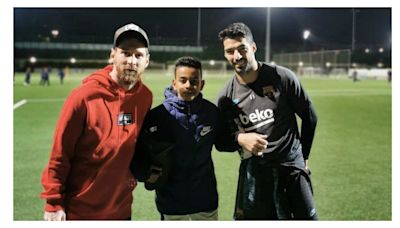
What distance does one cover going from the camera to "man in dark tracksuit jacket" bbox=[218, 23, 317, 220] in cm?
210

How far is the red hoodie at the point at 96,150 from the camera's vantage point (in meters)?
1.81

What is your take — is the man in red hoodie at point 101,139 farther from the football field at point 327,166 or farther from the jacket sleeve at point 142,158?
the football field at point 327,166

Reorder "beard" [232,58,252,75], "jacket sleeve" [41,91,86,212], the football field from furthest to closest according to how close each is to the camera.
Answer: the football field
"beard" [232,58,252,75]
"jacket sleeve" [41,91,86,212]

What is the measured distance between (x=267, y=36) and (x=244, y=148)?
73.9 inches

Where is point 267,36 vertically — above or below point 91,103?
above

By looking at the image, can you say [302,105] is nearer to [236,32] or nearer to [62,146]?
[236,32]

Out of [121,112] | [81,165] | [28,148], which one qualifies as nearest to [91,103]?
[121,112]

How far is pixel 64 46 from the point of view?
192 inches

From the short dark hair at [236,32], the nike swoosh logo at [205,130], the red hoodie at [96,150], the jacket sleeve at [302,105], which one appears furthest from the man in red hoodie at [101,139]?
the jacket sleeve at [302,105]

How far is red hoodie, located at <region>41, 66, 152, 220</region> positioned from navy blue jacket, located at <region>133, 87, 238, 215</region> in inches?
3.6

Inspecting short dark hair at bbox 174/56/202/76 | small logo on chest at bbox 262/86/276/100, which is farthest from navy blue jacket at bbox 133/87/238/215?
small logo on chest at bbox 262/86/276/100

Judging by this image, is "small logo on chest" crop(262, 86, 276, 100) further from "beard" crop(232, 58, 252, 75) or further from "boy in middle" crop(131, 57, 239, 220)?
"boy in middle" crop(131, 57, 239, 220)

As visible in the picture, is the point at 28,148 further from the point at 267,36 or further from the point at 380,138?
the point at 380,138

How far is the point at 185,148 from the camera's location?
6.73 ft
